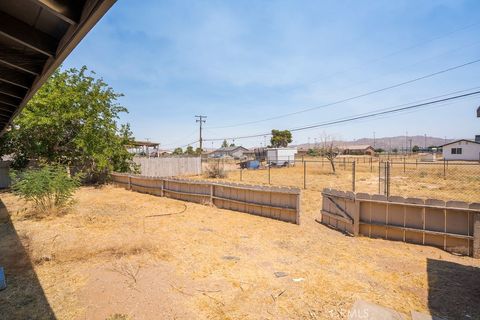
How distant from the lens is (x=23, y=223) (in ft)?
24.6

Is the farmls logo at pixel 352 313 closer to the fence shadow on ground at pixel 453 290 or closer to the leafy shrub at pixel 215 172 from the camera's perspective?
the fence shadow on ground at pixel 453 290

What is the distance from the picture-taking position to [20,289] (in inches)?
153

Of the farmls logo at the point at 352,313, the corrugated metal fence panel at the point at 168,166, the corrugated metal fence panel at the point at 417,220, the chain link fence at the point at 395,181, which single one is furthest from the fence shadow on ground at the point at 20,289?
the corrugated metal fence panel at the point at 168,166

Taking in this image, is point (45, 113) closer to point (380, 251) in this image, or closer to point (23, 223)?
point (23, 223)

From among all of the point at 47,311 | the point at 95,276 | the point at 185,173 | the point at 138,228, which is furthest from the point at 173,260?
the point at 185,173

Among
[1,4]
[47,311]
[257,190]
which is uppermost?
[1,4]

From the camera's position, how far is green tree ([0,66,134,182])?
1373 centimetres

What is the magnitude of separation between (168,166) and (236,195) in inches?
563

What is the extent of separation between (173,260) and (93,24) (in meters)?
4.09

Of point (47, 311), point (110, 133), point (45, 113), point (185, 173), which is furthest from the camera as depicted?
point (185, 173)

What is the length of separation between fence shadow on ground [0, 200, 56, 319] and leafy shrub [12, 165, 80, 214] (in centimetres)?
226

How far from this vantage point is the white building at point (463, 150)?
4134 cm

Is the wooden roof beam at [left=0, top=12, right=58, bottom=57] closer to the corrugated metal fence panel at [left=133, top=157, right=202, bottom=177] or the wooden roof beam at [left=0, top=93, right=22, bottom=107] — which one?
the wooden roof beam at [left=0, top=93, right=22, bottom=107]

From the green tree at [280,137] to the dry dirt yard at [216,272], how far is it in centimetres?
6491
